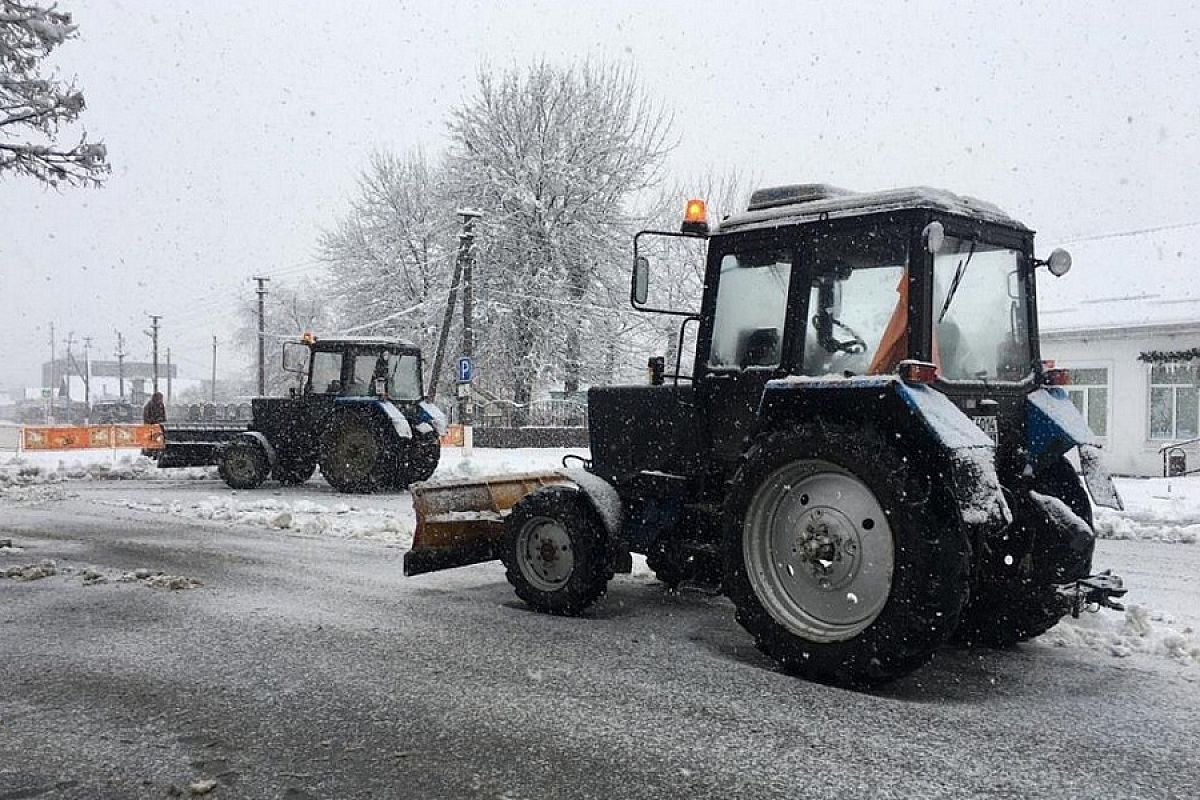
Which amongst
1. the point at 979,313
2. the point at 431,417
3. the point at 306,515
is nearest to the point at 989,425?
the point at 979,313

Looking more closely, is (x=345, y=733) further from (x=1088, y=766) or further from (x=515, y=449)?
(x=515, y=449)

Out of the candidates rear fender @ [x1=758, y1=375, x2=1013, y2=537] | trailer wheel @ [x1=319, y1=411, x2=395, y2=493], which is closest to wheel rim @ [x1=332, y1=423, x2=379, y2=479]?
trailer wheel @ [x1=319, y1=411, x2=395, y2=493]

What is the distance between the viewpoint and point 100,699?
4184 millimetres

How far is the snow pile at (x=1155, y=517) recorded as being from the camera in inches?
399

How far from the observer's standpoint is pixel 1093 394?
65.0 ft

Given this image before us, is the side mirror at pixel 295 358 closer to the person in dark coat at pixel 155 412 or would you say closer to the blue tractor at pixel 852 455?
the blue tractor at pixel 852 455

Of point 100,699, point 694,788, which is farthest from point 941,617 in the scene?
point 100,699

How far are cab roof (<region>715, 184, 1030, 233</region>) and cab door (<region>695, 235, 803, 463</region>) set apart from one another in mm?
124

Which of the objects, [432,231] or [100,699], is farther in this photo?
[432,231]

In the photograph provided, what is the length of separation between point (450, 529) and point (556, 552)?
857mm

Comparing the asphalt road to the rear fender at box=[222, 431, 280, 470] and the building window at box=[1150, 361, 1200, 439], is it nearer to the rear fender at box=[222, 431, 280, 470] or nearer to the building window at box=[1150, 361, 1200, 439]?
the rear fender at box=[222, 431, 280, 470]

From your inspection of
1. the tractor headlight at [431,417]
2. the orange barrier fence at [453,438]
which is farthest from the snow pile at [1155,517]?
the orange barrier fence at [453,438]

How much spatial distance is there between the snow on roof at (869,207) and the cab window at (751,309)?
181 mm

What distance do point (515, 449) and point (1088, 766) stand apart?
75.0 ft
